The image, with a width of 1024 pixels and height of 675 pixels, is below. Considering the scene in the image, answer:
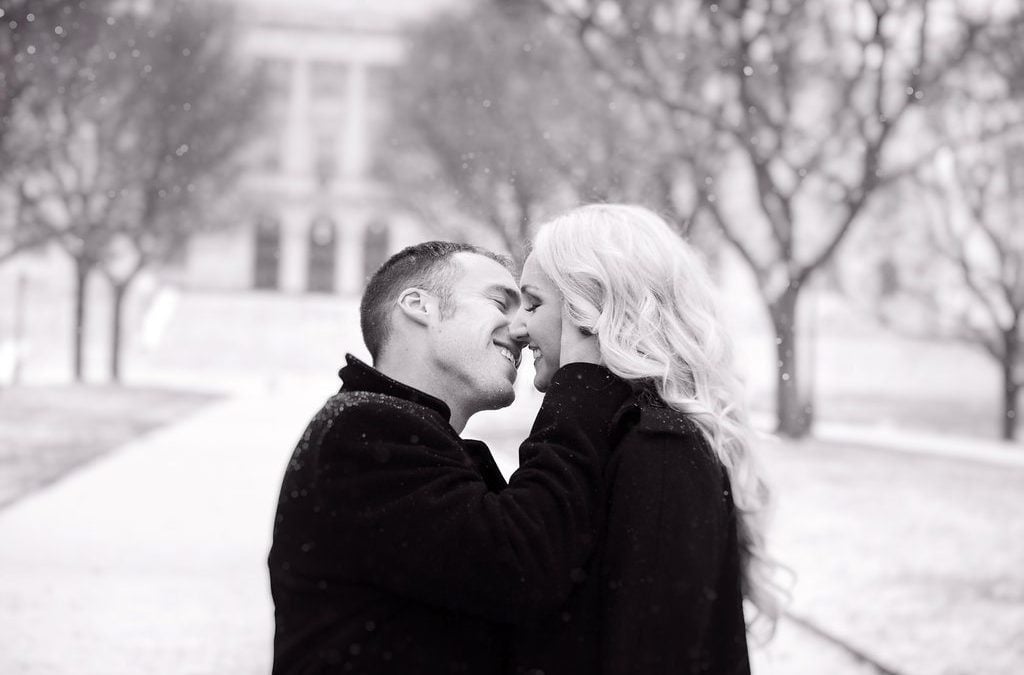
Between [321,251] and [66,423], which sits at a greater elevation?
[321,251]

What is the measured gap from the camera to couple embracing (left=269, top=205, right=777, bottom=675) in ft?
6.81

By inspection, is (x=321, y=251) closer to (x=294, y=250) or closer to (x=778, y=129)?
(x=294, y=250)

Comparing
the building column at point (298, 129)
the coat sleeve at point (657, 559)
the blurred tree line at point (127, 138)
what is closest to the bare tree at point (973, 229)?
the blurred tree line at point (127, 138)

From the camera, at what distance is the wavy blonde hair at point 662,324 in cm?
230

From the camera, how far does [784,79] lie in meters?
15.0

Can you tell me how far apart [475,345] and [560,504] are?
1.71 feet

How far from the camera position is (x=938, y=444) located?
17.5m

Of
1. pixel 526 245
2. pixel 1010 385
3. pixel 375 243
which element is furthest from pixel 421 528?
pixel 375 243

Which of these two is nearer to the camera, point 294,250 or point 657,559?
point 657,559

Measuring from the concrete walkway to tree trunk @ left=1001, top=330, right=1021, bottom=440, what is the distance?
11.2 meters

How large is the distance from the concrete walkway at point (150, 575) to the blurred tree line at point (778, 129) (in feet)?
13.4

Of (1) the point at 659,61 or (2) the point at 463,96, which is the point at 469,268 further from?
(2) the point at 463,96

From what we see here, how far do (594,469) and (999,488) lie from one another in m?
11.6

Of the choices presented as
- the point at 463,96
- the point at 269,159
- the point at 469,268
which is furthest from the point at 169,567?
the point at 269,159
